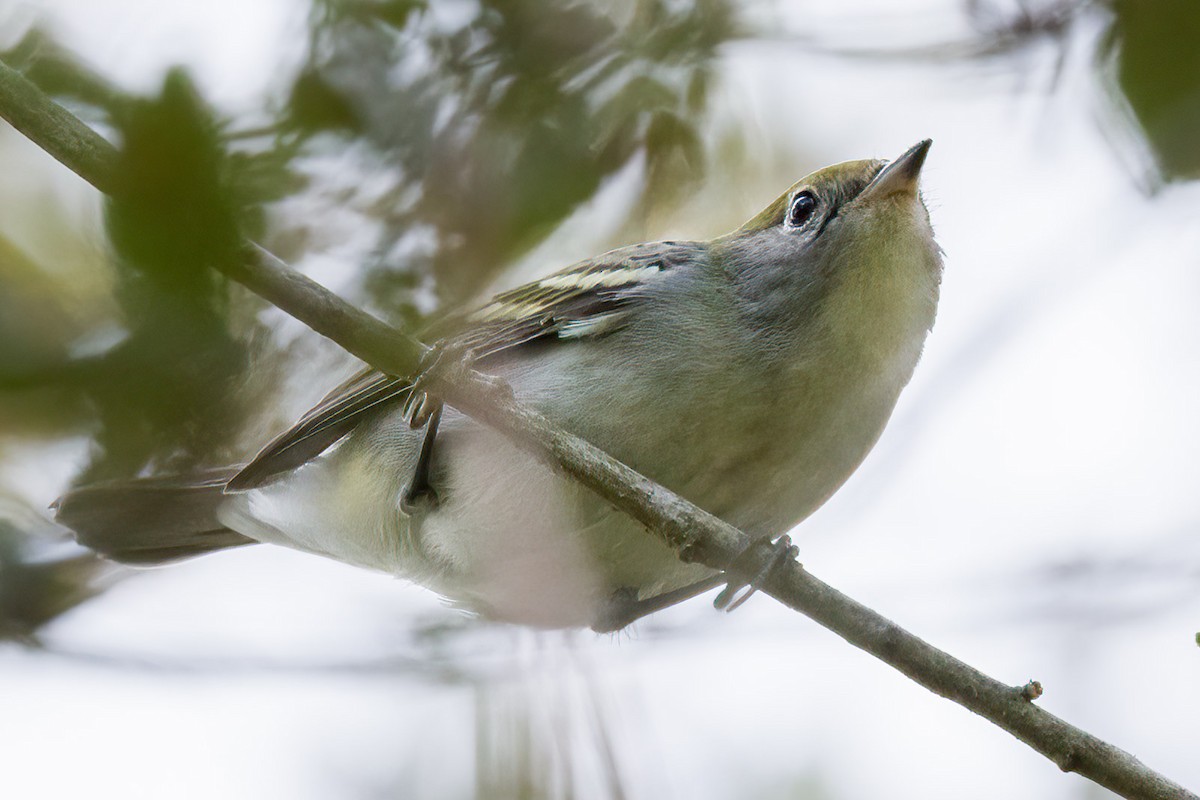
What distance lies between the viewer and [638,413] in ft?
12.0

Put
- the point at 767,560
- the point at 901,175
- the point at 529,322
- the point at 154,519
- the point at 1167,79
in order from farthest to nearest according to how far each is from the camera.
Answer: the point at 154,519 → the point at 529,322 → the point at 901,175 → the point at 767,560 → the point at 1167,79

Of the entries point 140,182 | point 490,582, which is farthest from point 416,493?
point 140,182

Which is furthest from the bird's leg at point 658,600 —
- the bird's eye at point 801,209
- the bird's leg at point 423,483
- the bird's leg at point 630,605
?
the bird's eye at point 801,209

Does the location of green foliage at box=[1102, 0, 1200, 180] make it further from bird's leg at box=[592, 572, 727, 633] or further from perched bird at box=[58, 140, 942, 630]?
bird's leg at box=[592, 572, 727, 633]

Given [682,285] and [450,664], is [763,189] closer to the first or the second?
[682,285]

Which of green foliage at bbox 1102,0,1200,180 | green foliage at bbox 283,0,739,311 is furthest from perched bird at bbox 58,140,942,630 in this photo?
green foliage at bbox 1102,0,1200,180

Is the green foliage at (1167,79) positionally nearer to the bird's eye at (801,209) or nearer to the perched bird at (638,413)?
the perched bird at (638,413)

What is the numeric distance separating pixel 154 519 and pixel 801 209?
9.22ft

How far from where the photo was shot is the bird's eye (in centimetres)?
416

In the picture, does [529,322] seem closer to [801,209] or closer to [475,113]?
[801,209]

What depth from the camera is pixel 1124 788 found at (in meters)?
2.75

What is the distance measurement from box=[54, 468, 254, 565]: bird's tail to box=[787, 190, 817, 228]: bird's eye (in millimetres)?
2323

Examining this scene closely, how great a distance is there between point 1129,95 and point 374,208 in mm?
1509

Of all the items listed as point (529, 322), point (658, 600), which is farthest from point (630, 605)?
point (529, 322)
